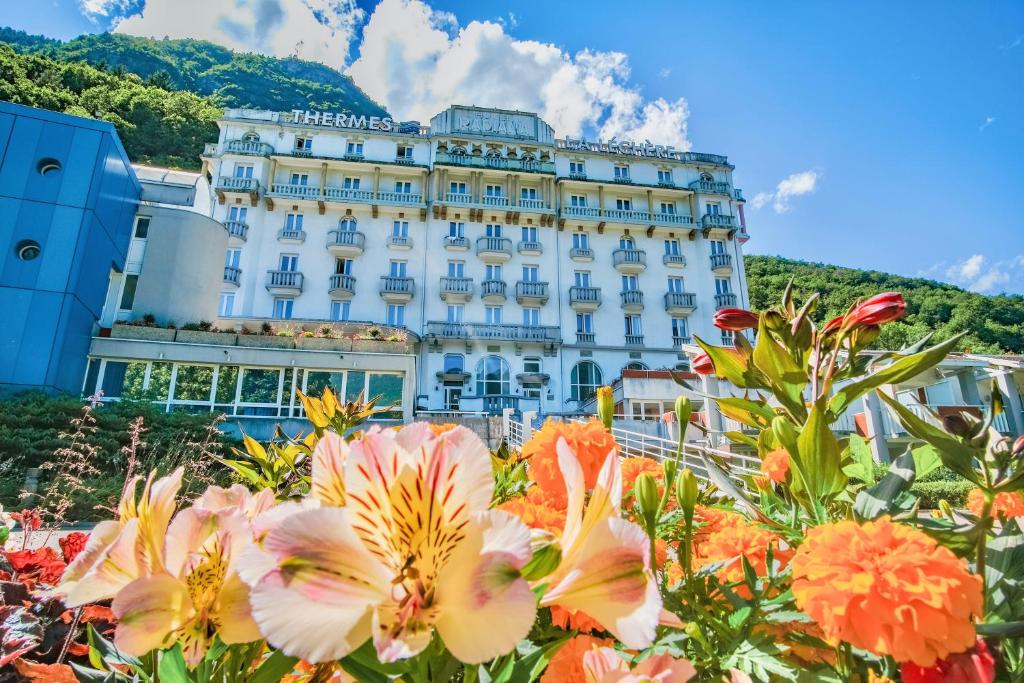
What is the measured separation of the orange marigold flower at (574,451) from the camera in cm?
76

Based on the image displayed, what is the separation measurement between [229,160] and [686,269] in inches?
797

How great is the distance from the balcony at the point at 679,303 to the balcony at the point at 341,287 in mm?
13384

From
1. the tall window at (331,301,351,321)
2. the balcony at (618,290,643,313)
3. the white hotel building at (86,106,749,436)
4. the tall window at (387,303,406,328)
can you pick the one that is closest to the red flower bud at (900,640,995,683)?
the white hotel building at (86,106,749,436)

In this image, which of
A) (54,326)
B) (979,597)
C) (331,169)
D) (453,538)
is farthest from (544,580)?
(331,169)

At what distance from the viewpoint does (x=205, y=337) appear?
12.0 metres

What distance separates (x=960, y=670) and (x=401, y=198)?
22432mm

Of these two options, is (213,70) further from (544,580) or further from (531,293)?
(544,580)

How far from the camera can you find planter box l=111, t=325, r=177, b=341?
1169 centimetres

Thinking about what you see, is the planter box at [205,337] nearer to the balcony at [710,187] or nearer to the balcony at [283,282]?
the balcony at [283,282]

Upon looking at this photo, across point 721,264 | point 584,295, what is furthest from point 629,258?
point 721,264

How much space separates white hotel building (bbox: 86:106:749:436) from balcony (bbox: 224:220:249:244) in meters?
0.06

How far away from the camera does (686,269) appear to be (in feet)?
73.8

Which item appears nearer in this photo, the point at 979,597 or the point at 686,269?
the point at 979,597

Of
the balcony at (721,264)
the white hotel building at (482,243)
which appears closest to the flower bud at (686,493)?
the white hotel building at (482,243)
